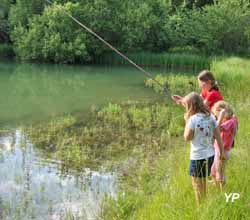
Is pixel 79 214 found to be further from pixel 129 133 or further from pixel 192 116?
pixel 129 133

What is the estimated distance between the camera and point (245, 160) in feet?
16.0

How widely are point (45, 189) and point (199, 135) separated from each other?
307 cm

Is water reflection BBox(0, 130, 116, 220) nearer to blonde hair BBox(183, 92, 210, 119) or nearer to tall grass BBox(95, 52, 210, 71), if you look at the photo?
blonde hair BBox(183, 92, 210, 119)

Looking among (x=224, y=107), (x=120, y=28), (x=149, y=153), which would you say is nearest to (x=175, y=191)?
(x=224, y=107)

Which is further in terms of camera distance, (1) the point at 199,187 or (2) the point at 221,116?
(2) the point at 221,116

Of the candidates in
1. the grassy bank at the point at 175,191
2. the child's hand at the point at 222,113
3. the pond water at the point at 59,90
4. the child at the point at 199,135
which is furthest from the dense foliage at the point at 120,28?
the child at the point at 199,135

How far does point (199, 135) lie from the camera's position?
4293 mm

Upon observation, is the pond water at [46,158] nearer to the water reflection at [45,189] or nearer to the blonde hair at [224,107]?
the water reflection at [45,189]

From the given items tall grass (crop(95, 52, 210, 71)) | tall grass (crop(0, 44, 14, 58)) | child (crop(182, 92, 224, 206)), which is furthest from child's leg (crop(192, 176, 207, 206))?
tall grass (crop(0, 44, 14, 58))

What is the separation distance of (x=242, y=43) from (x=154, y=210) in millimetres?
29826

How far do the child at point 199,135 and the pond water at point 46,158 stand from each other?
1654 mm

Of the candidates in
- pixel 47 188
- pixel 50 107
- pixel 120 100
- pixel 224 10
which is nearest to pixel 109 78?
pixel 120 100

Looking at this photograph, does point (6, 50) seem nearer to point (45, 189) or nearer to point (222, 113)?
point (45, 189)

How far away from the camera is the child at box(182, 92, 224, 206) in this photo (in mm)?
4230
